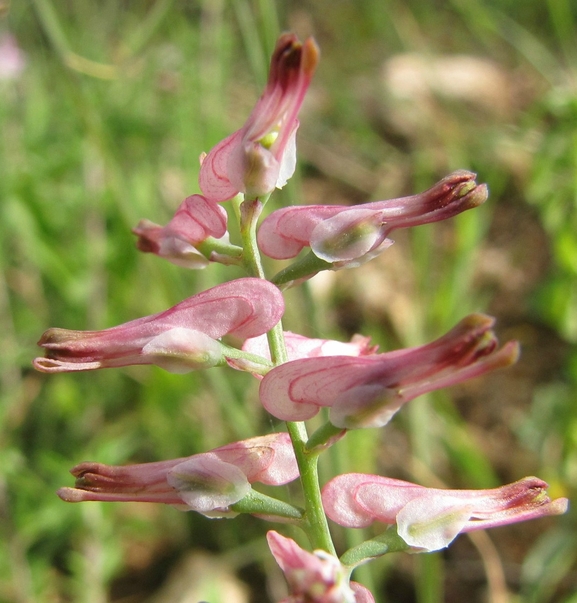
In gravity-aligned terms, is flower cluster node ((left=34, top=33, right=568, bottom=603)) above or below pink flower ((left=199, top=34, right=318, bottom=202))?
below

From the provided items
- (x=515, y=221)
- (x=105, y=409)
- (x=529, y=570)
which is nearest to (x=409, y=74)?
(x=515, y=221)

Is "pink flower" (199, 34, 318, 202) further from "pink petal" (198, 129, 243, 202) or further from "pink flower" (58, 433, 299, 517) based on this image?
"pink flower" (58, 433, 299, 517)

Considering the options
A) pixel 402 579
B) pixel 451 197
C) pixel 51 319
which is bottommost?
pixel 402 579

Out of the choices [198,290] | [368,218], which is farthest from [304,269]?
[198,290]

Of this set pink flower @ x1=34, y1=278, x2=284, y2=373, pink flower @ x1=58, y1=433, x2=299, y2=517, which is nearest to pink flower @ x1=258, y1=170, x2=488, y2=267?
pink flower @ x1=34, y1=278, x2=284, y2=373

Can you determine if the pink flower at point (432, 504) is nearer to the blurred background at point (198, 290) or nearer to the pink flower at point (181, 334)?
the pink flower at point (181, 334)

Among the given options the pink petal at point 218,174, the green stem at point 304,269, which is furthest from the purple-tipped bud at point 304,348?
the pink petal at point 218,174

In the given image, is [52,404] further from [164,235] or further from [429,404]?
[164,235]

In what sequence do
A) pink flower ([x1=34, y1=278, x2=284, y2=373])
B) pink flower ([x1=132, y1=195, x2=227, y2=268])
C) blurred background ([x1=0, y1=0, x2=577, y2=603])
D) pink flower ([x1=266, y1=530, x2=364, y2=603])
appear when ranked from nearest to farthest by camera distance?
pink flower ([x1=266, y1=530, x2=364, y2=603]) < pink flower ([x1=34, y1=278, x2=284, y2=373]) < pink flower ([x1=132, y1=195, x2=227, y2=268]) < blurred background ([x1=0, y1=0, x2=577, y2=603])
